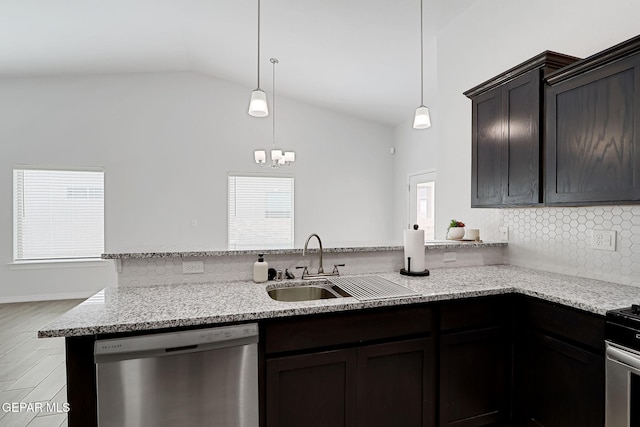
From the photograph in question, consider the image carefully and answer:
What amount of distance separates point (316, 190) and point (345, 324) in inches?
181

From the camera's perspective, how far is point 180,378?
1353 millimetres

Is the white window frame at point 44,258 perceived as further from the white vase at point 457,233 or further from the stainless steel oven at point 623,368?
the stainless steel oven at point 623,368

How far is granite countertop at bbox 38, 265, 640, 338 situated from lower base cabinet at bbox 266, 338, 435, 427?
240mm

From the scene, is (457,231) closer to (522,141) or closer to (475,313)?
Answer: (522,141)

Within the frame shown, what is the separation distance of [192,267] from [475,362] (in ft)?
5.78

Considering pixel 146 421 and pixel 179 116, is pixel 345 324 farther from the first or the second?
pixel 179 116

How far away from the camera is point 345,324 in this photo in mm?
1598

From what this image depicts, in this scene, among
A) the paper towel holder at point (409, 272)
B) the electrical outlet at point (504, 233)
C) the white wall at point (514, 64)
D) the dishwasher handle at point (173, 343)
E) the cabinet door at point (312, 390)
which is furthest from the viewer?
the electrical outlet at point (504, 233)

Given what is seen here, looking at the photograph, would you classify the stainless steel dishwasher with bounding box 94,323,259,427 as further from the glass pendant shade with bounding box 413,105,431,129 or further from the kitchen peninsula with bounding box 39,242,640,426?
the glass pendant shade with bounding box 413,105,431,129

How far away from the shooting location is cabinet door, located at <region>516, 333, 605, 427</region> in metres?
1.51

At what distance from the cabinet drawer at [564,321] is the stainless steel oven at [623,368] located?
8 cm

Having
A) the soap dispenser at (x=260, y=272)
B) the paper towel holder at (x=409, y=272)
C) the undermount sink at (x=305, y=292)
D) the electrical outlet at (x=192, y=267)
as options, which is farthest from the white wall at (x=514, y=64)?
the electrical outlet at (x=192, y=267)

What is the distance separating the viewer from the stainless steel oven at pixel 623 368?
1.30 metres

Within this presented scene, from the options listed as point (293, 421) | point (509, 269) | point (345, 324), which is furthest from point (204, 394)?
point (509, 269)
